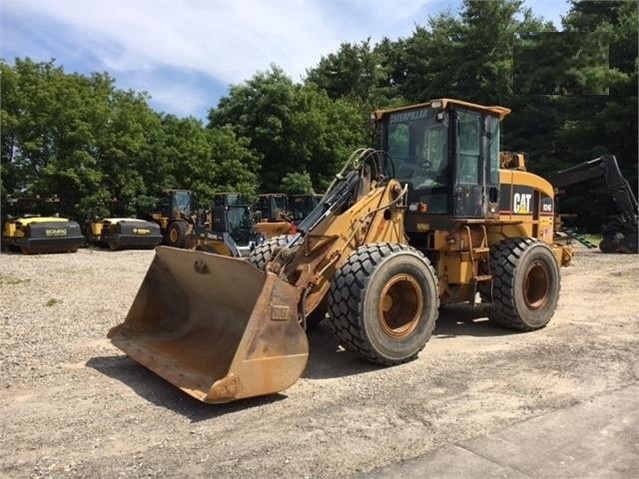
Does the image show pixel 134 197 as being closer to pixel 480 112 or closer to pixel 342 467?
pixel 480 112

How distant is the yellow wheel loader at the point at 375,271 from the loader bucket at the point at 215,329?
10mm

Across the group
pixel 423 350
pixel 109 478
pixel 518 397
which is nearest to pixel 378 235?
pixel 423 350

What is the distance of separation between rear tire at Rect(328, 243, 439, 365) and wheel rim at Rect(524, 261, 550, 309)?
2.05 metres

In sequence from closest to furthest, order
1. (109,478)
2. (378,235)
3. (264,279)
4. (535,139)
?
1. (109,478)
2. (264,279)
3. (378,235)
4. (535,139)

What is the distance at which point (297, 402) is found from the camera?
457 centimetres

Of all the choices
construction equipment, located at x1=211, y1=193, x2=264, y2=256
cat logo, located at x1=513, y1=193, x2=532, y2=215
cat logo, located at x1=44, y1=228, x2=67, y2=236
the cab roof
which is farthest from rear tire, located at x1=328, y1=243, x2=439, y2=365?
cat logo, located at x1=44, y1=228, x2=67, y2=236

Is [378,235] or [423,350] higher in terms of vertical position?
[378,235]

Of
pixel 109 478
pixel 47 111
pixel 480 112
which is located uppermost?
pixel 47 111

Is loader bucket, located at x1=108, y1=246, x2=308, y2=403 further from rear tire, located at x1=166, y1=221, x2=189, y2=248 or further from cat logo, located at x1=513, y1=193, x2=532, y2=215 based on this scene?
rear tire, located at x1=166, y1=221, x2=189, y2=248

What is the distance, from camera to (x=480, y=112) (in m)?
6.75

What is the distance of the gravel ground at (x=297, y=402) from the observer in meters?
3.61

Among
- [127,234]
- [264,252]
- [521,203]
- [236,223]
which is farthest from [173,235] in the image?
[521,203]

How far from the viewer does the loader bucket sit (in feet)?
14.2

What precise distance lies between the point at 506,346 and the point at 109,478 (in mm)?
4309
